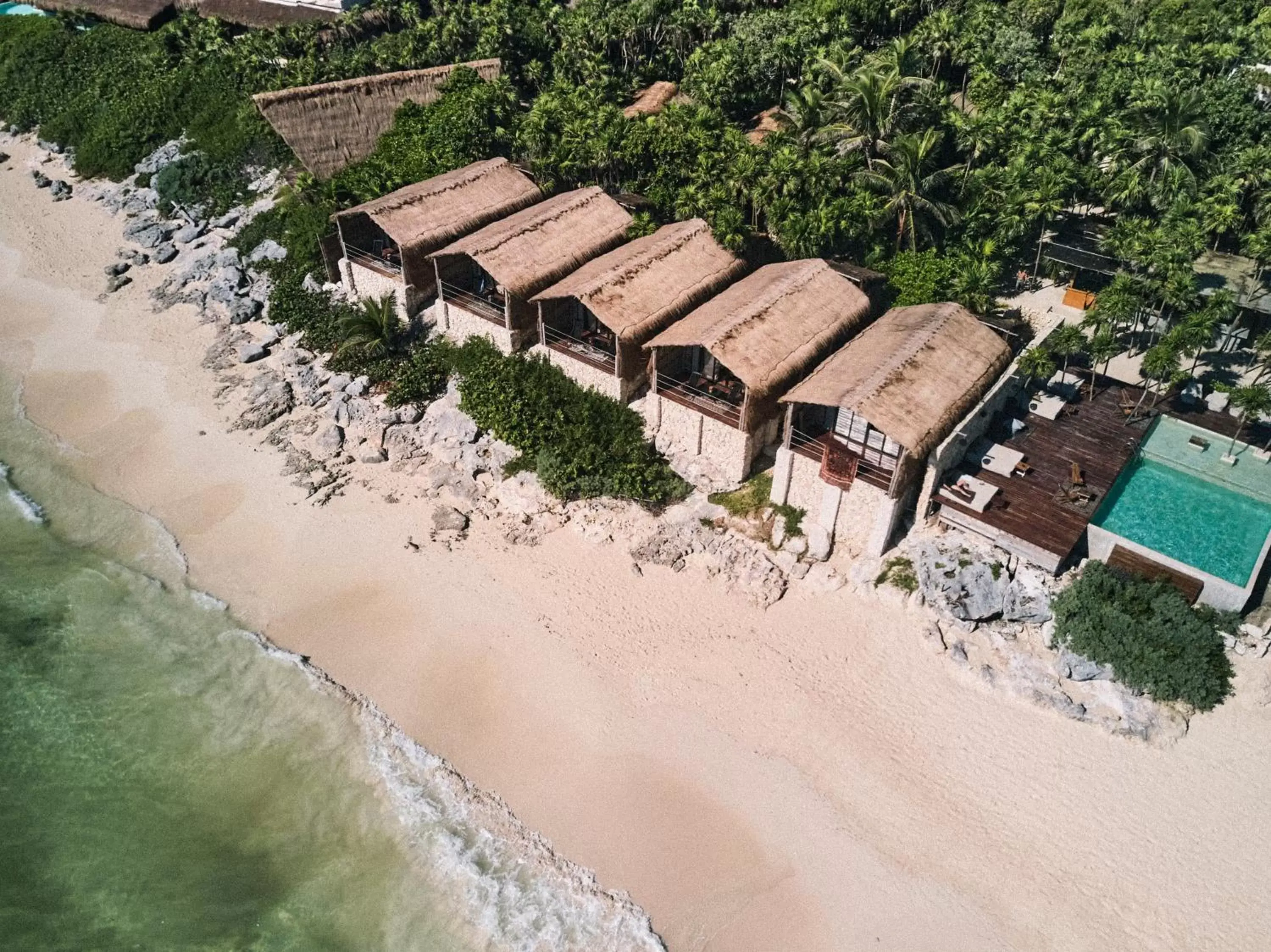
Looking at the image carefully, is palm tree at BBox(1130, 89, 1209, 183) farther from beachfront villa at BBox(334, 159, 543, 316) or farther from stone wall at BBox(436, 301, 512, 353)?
stone wall at BBox(436, 301, 512, 353)

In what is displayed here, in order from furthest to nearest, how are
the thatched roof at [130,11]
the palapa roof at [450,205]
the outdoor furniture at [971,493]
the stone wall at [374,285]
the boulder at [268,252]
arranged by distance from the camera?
the thatched roof at [130,11] → the boulder at [268,252] → the stone wall at [374,285] → the palapa roof at [450,205] → the outdoor furniture at [971,493]

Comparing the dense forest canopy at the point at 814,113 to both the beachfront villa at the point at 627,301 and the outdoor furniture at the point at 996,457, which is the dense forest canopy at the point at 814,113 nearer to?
the beachfront villa at the point at 627,301

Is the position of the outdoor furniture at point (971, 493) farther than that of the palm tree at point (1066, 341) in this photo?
No

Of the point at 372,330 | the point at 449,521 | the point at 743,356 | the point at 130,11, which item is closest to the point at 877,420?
the point at 743,356

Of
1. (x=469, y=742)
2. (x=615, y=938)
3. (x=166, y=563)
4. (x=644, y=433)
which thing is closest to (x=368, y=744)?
(x=469, y=742)

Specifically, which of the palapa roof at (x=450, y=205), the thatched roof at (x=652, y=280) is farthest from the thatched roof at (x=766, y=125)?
the palapa roof at (x=450, y=205)

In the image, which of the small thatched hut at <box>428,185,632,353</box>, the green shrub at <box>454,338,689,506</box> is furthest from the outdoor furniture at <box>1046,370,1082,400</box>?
the small thatched hut at <box>428,185,632,353</box>

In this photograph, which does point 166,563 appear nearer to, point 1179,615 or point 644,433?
point 644,433
